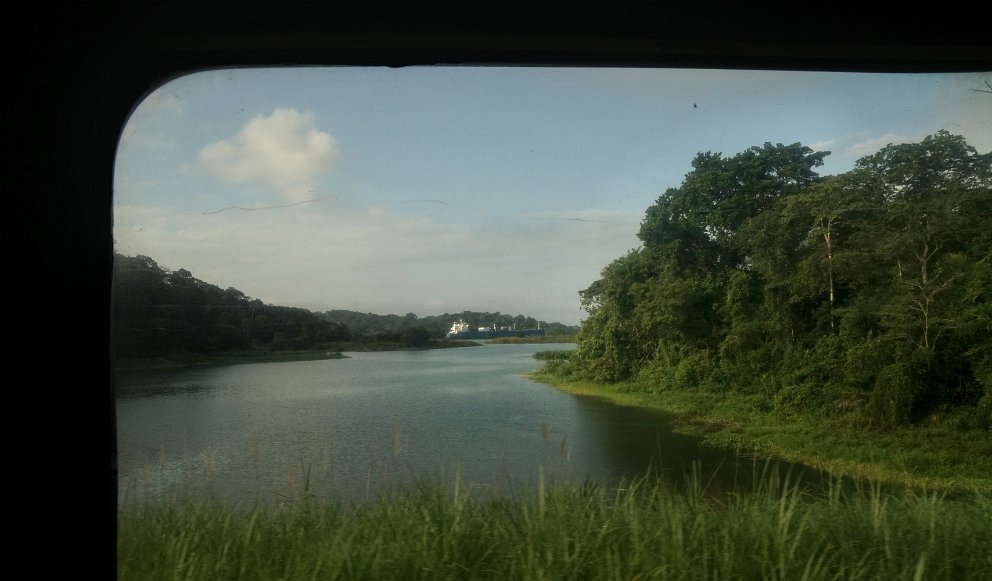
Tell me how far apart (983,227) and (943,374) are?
0.63 m

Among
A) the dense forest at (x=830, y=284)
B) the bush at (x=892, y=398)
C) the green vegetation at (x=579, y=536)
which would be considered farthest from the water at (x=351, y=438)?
the bush at (x=892, y=398)

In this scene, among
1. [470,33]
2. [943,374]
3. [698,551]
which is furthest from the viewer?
[943,374]

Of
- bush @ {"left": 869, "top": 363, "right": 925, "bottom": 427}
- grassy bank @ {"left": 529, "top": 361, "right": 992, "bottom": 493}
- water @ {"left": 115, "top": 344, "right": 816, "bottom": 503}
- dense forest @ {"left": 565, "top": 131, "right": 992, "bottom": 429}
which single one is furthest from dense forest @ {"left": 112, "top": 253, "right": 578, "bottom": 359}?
bush @ {"left": 869, "top": 363, "right": 925, "bottom": 427}

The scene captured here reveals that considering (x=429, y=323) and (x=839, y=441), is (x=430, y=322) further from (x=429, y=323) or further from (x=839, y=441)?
(x=839, y=441)

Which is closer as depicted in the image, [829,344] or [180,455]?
[180,455]

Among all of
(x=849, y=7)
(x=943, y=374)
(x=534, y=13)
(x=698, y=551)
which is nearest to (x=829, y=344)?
(x=943, y=374)

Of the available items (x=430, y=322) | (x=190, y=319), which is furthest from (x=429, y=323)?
(x=190, y=319)

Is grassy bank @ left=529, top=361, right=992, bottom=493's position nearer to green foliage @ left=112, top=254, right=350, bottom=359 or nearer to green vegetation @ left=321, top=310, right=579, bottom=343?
green vegetation @ left=321, top=310, right=579, bottom=343

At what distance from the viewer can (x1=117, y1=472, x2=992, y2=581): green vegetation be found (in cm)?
235

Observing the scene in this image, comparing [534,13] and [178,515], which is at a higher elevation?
[534,13]

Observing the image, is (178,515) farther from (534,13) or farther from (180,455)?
(534,13)

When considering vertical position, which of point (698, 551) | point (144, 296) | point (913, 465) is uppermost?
point (144, 296)

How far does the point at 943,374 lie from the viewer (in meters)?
2.77

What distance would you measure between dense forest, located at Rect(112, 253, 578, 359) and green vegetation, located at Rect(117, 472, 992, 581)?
64 centimetres
